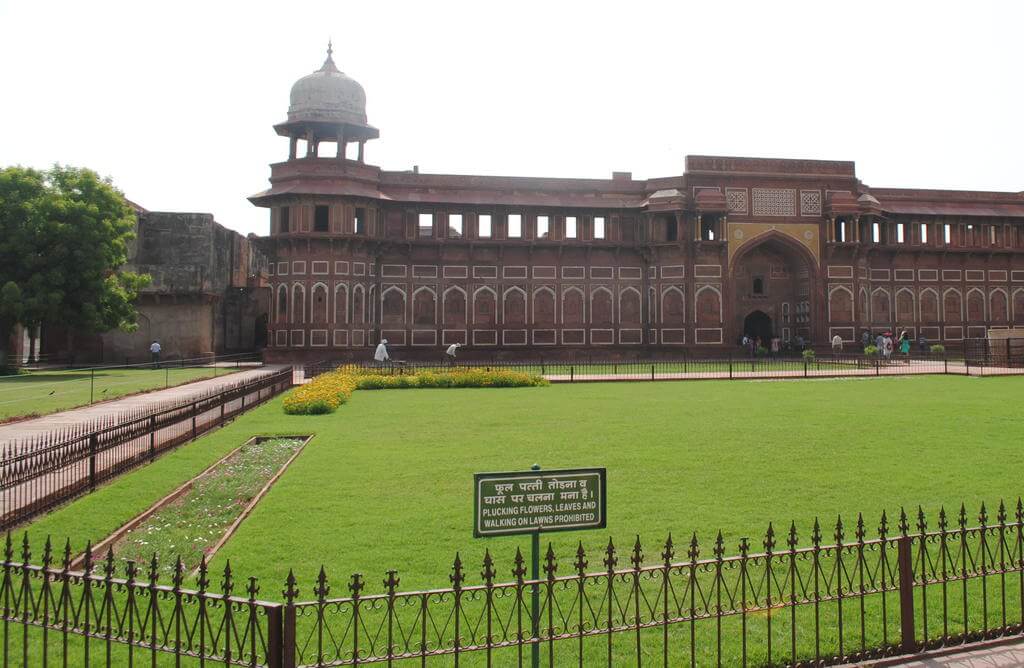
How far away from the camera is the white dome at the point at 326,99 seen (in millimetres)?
32906

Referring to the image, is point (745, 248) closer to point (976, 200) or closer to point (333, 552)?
point (976, 200)

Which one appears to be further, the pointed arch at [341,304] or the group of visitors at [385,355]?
the pointed arch at [341,304]

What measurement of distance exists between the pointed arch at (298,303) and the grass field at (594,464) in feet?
51.8

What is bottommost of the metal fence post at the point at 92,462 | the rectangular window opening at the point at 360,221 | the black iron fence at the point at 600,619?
the black iron fence at the point at 600,619

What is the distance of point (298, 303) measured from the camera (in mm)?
31609

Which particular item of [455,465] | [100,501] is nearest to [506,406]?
[455,465]

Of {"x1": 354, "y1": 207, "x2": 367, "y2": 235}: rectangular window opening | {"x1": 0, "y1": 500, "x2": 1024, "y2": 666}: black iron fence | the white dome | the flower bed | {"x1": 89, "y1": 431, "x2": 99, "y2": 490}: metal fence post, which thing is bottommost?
{"x1": 0, "y1": 500, "x2": 1024, "y2": 666}: black iron fence

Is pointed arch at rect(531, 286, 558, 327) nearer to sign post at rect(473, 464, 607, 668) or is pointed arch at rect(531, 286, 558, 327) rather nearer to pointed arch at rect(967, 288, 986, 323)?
pointed arch at rect(967, 288, 986, 323)

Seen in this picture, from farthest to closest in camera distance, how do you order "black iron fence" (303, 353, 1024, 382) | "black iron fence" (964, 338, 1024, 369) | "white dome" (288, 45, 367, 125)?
"white dome" (288, 45, 367, 125) < "black iron fence" (964, 338, 1024, 369) < "black iron fence" (303, 353, 1024, 382)

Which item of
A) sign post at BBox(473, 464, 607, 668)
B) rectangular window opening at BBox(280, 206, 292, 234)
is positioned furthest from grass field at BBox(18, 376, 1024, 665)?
rectangular window opening at BBox(280, 206, 292, 234)

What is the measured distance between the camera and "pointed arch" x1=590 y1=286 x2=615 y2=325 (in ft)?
114

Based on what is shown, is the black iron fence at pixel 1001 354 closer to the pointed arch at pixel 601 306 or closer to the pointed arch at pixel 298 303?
the pointed arch at pixel 601 306

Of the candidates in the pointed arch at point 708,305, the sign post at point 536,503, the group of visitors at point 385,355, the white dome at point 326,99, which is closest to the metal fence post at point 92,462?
the sign post at point 536,503

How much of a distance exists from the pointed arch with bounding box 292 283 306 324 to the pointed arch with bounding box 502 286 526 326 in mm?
8807
